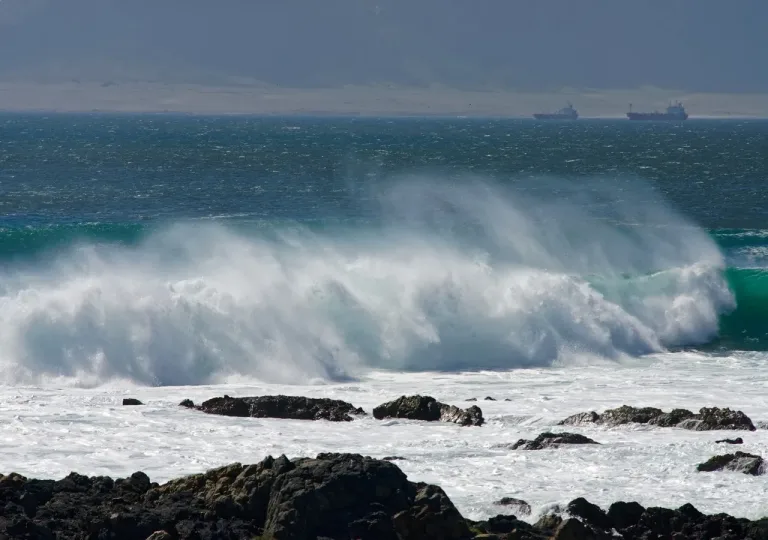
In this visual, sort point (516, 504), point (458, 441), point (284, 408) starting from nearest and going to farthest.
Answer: point (516, 504) < point (458, 441) < point (284, 408)

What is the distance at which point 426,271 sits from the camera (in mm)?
34781

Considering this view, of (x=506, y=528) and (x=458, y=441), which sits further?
(x=458, y=441)

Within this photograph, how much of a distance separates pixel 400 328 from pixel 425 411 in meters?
10.4

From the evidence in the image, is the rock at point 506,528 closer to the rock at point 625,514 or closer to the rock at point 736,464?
the rock at point 625,514

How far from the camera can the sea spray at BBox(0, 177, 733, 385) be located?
27.4m

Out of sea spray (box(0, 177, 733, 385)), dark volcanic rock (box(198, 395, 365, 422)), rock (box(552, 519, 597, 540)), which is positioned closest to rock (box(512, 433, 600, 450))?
dark volcanic rock (box(198, 395, 365, 422))

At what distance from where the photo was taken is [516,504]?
15023 millimetres

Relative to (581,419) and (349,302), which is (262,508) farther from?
(349,302)

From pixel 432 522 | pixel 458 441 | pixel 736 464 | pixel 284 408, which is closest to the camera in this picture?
pixel 432 522

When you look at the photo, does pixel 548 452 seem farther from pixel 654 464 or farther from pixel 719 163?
pixel 719 163

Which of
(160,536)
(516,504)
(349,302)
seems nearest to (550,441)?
(516,504)

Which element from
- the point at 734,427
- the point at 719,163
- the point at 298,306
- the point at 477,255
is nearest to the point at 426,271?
the point at 477,255

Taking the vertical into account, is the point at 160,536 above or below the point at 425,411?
above

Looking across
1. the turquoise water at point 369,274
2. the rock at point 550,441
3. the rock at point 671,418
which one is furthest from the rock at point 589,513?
the turquoise water at point 369,274
